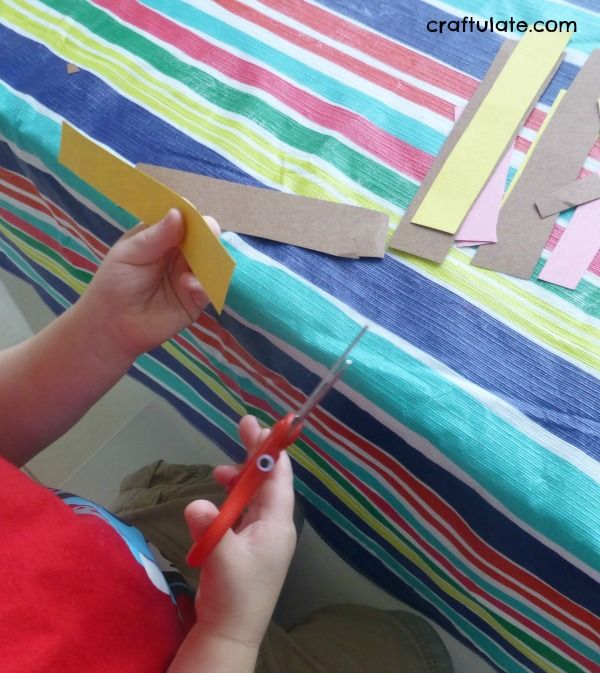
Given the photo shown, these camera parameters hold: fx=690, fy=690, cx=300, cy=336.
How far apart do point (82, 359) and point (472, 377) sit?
1.08 feet

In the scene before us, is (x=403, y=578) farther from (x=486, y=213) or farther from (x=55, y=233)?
(x=55, y=233)

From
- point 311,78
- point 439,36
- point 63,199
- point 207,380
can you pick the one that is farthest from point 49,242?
point 439,36

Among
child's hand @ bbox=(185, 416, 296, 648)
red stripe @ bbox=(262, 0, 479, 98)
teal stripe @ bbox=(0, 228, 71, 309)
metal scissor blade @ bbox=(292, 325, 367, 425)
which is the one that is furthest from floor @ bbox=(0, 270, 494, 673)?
red stripe @ bbox=(262, 0, 479, 98)

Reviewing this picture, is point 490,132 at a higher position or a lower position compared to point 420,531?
higher

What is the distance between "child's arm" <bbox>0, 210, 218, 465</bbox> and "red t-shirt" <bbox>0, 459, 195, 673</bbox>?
70mm

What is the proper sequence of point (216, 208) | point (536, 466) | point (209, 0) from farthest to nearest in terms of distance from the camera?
point (209, 0)
point (216, 208)
point (536, 466)

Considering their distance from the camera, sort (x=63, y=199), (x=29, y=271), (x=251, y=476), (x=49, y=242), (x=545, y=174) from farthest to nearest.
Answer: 1. (x=29, y=271)
2. (x=49, y=242)
3. (x=63, y=199)
4. (x=545, y=174)
5. (x=251, y=476)

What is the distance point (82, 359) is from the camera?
0.58 meters

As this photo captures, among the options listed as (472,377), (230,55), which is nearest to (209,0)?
(230,55)

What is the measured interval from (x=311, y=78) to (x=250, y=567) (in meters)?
0.39

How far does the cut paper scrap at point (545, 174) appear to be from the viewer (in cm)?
48

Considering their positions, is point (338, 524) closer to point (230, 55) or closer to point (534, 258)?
point (534, 258)

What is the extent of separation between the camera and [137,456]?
38.0 inches

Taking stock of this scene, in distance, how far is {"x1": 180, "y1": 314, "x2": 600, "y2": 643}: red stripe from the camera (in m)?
0.46
